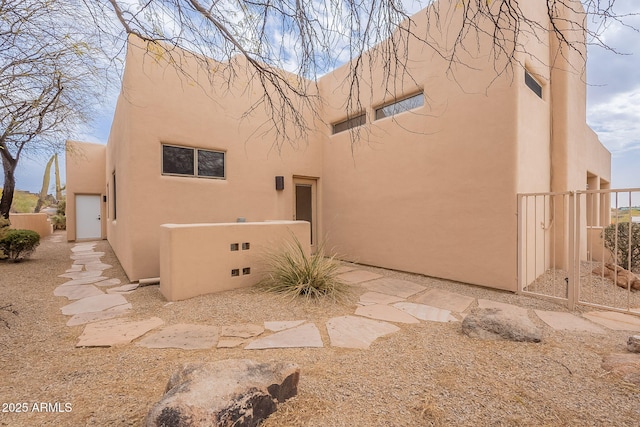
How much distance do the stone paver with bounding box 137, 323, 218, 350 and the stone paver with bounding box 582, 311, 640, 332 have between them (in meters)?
4.14

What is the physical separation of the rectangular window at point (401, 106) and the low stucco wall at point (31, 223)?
1323 cm

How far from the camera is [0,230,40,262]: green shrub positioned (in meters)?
6.30

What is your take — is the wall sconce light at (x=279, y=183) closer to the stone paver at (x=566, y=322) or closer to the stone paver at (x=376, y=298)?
the stone paver at (x=376, y=298)

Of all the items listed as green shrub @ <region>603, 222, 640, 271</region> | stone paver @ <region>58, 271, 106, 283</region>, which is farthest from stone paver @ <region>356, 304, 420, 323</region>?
stone paver @ <region>58, 271, 106, 283</region>

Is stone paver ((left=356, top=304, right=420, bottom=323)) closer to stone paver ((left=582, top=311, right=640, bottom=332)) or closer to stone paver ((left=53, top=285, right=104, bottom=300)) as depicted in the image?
stone paver ((left=582, top=311, right=640, bottom=332))

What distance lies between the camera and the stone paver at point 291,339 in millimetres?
2471

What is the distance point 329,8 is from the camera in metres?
1.96

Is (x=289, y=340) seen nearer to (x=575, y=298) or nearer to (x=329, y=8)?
(x=329, y=8)

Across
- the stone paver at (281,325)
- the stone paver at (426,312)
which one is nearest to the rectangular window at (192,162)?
the stone paver at (281,325)

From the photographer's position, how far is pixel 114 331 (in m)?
2.78

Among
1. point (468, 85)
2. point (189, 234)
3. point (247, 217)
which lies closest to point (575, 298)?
point (468, 85)

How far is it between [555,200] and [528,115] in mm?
1927

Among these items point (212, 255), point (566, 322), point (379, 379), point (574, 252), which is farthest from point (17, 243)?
point (574, 252)

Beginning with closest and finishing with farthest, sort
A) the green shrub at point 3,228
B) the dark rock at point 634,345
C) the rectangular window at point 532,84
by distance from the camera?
the dark rock at point 634,345 < the rectangular window at point 532,84 < the green shrub at point 3,228
